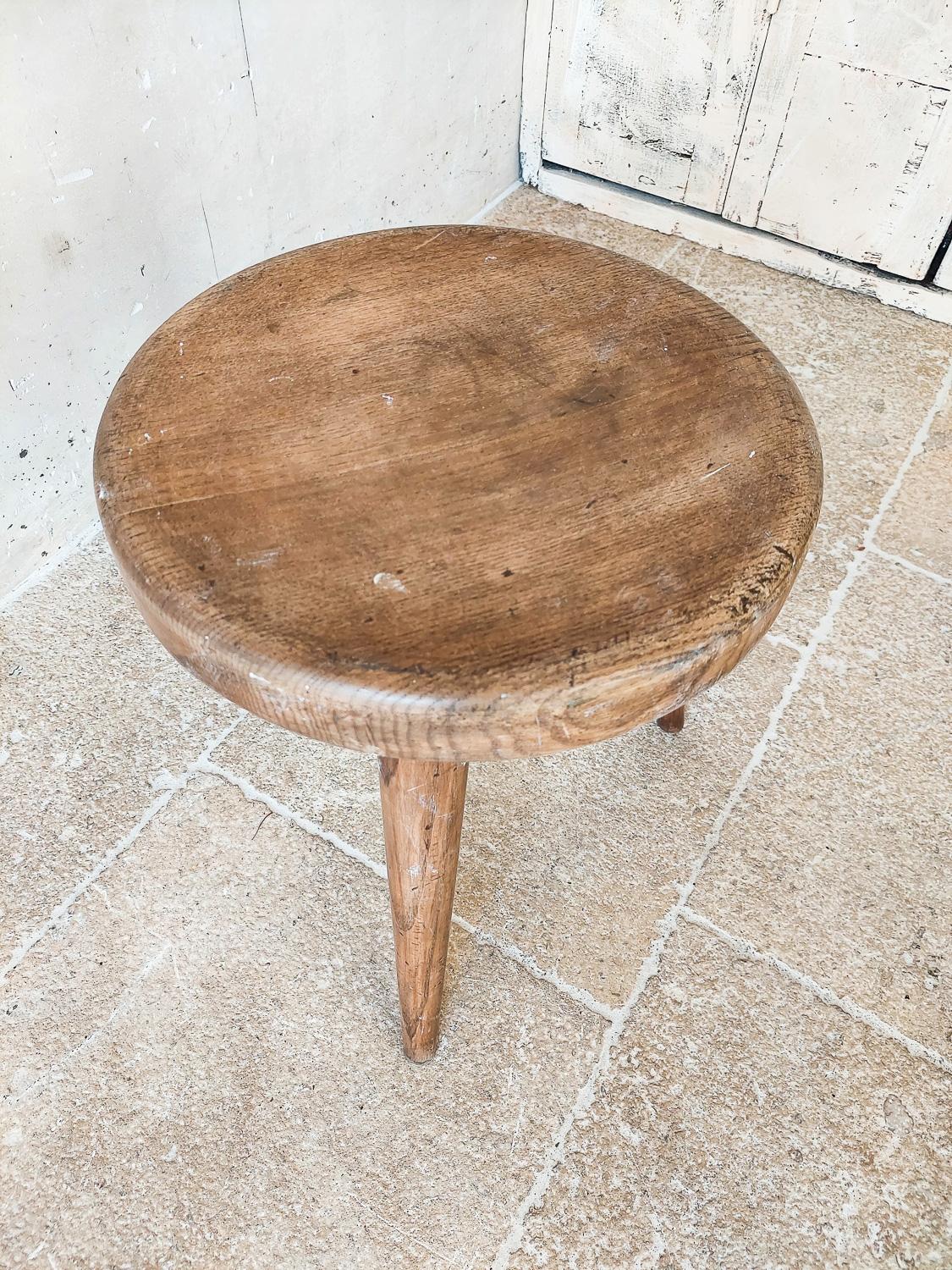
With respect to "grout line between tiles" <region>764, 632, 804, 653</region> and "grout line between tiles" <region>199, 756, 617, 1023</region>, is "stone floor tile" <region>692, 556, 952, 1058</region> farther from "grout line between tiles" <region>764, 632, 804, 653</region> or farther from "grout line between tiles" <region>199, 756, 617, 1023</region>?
"grout line between tiles" <region>199, 756, 617, 1023</region>

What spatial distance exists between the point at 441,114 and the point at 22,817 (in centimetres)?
147

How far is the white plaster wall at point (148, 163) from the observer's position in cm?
117

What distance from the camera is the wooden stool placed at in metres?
0.65

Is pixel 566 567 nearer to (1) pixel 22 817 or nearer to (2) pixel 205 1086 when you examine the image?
(2) pixel 205 1086

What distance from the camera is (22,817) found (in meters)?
1.22

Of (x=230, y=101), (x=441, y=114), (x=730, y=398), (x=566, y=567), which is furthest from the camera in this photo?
(x=441, y=114)

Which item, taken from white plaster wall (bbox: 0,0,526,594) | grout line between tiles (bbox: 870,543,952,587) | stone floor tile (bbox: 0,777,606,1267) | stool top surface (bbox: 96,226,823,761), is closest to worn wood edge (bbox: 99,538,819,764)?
stool top surface (bbox: 96,226,823,761)

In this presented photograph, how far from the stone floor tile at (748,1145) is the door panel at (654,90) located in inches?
66.3

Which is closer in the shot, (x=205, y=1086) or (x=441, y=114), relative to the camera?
(x=205, y=1086)

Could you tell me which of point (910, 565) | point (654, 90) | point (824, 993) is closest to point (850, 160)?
point (654, 90)

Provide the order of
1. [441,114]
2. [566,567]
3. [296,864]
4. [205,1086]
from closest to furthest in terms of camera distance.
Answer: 1. [566,567]
2. [205,1086]
3. [296,864]
4. [441,114]

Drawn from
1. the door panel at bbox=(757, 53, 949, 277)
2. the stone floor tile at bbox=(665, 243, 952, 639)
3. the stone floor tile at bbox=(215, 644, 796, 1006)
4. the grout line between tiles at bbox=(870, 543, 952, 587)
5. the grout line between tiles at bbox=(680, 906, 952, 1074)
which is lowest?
the stone floor tile at bbox=(665, 243, 952, 639)

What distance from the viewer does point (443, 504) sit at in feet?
2.43

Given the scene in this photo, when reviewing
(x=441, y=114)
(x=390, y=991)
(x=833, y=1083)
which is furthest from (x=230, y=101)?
(x=833, y=1083)
